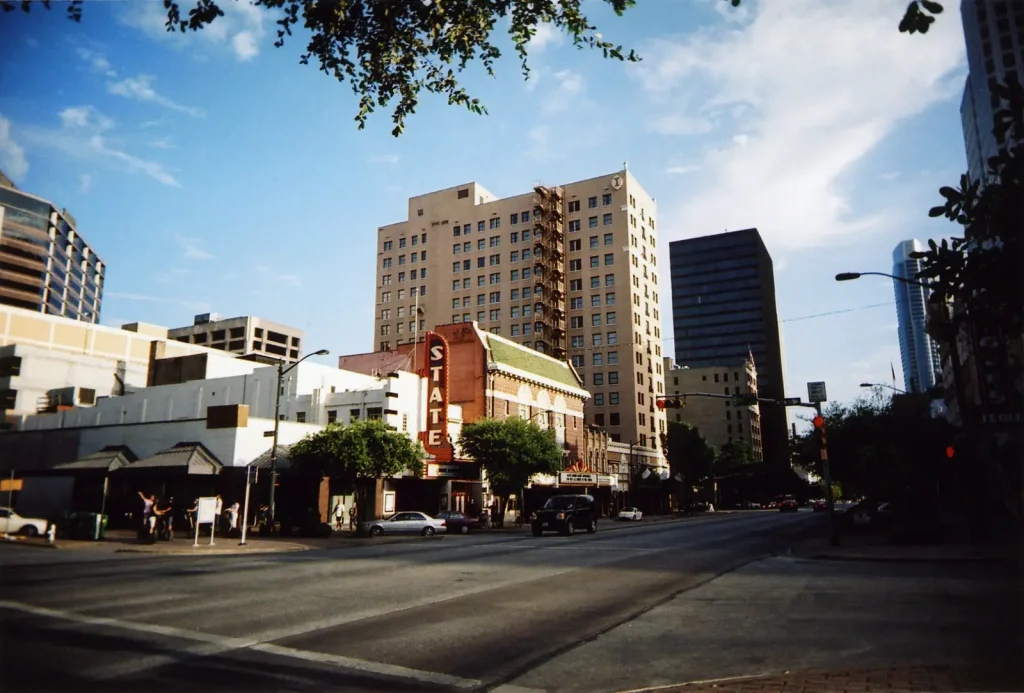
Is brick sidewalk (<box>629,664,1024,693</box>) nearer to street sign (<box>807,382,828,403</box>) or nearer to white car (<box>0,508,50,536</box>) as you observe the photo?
street sign (<box>807,382,828,403</box>)

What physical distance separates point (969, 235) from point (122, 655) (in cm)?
973

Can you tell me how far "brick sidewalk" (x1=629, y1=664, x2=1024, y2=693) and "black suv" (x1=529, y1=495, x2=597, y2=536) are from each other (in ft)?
91.8

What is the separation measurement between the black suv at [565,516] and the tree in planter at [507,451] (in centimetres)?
923

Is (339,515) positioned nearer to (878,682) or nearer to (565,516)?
(565,516)

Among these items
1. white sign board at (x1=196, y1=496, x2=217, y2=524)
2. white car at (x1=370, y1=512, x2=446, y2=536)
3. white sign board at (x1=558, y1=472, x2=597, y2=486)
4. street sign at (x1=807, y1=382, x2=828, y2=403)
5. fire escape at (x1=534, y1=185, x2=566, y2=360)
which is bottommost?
white car at (x1=370, y1=512, x2=446, y2=536)

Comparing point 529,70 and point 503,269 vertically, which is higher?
point 503,269

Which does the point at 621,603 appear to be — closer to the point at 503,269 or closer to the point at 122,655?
the point at 122,655

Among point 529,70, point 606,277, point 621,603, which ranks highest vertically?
point 606,277

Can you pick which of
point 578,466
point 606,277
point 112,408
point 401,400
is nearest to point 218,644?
point 401,400

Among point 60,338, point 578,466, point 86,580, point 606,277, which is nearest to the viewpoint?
point 86,580

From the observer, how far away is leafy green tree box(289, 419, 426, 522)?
35.8m

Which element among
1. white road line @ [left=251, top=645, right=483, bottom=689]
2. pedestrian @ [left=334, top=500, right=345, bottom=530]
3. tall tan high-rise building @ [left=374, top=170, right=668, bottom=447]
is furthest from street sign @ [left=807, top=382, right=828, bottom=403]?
tall tan high-rise building @ [left=374, top=170, right=668, bottom=447]

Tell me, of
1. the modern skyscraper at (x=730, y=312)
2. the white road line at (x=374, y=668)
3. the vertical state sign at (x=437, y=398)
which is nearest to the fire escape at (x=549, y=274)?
the vertical state sign at (x=437, y=398)

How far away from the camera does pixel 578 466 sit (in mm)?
64750
